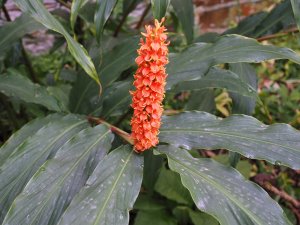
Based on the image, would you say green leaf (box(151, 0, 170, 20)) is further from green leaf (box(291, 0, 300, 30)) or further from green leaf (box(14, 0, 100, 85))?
green leaf (box(291, 0, 300, 30))

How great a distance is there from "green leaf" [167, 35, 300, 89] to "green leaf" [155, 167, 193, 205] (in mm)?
797

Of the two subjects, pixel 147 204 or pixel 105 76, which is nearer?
pixel 105 76

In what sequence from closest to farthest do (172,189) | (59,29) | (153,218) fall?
(59,29)
(153,218)
(172,189)

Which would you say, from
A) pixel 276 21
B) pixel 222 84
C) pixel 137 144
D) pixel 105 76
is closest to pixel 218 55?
pixel 222 84

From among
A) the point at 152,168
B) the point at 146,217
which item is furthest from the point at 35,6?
the point at 146,217

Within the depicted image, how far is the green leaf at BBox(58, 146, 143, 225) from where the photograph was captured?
2.70ft

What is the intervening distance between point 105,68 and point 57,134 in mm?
418

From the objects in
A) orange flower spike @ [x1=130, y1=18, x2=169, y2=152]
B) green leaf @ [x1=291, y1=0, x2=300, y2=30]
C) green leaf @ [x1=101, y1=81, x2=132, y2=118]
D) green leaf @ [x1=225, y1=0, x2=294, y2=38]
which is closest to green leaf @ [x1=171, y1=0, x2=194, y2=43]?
green leaf @ [x1=225, y1=0, x2=294, y2=38]

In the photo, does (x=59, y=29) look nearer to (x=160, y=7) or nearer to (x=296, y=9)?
(x=160, y=7)

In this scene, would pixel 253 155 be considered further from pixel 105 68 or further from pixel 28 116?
pixel 28 116

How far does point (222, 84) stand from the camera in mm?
1236

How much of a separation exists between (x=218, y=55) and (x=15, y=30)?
0.82 metres

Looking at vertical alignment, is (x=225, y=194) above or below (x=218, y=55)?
below

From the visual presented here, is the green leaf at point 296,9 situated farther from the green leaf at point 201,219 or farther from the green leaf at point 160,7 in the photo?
the green leaf at point 201,219
